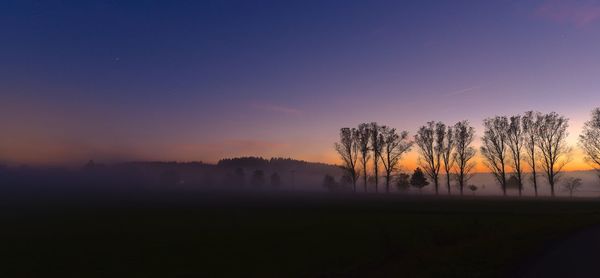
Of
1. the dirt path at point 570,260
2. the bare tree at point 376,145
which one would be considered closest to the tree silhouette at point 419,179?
the bare tree at point 376,145

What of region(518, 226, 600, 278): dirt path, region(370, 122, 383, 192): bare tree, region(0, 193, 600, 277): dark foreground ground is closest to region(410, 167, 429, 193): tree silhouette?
region(370, 122, 383, 192): bare tree

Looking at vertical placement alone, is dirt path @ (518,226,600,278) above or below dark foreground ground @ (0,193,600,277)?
above

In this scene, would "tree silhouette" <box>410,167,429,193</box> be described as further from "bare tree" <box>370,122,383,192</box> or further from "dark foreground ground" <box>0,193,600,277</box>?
"dark foreground ground" <box>0,193,600,277</box>

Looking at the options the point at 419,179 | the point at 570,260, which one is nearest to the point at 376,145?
the point at 419,179

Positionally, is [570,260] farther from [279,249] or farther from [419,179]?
[419,179]

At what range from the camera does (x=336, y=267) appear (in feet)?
69.2

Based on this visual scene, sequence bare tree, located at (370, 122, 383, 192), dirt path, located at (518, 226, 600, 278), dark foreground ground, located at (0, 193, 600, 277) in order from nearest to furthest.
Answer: dirt path, located at (518, 226, 600, 278)
dark foreground ground, located at (0, 193, 600, 277)
bare tree, located at (370, 122, 383, 192)

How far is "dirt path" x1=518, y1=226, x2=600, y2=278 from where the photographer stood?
46.8 ft

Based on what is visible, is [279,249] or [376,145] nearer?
[279,249]

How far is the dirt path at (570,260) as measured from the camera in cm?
1427

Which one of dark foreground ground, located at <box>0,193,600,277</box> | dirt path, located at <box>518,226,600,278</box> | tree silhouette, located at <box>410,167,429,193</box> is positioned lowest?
dark foreground ground, located at <box>0,193,600,277</box>

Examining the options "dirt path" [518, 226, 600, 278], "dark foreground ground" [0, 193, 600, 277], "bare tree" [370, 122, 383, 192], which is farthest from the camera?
"bare tree" [370, 122, 383, 192]

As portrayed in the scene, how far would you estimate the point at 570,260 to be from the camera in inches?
642

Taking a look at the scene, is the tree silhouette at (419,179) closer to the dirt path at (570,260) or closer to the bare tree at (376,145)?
the bare tree at (376,145)
